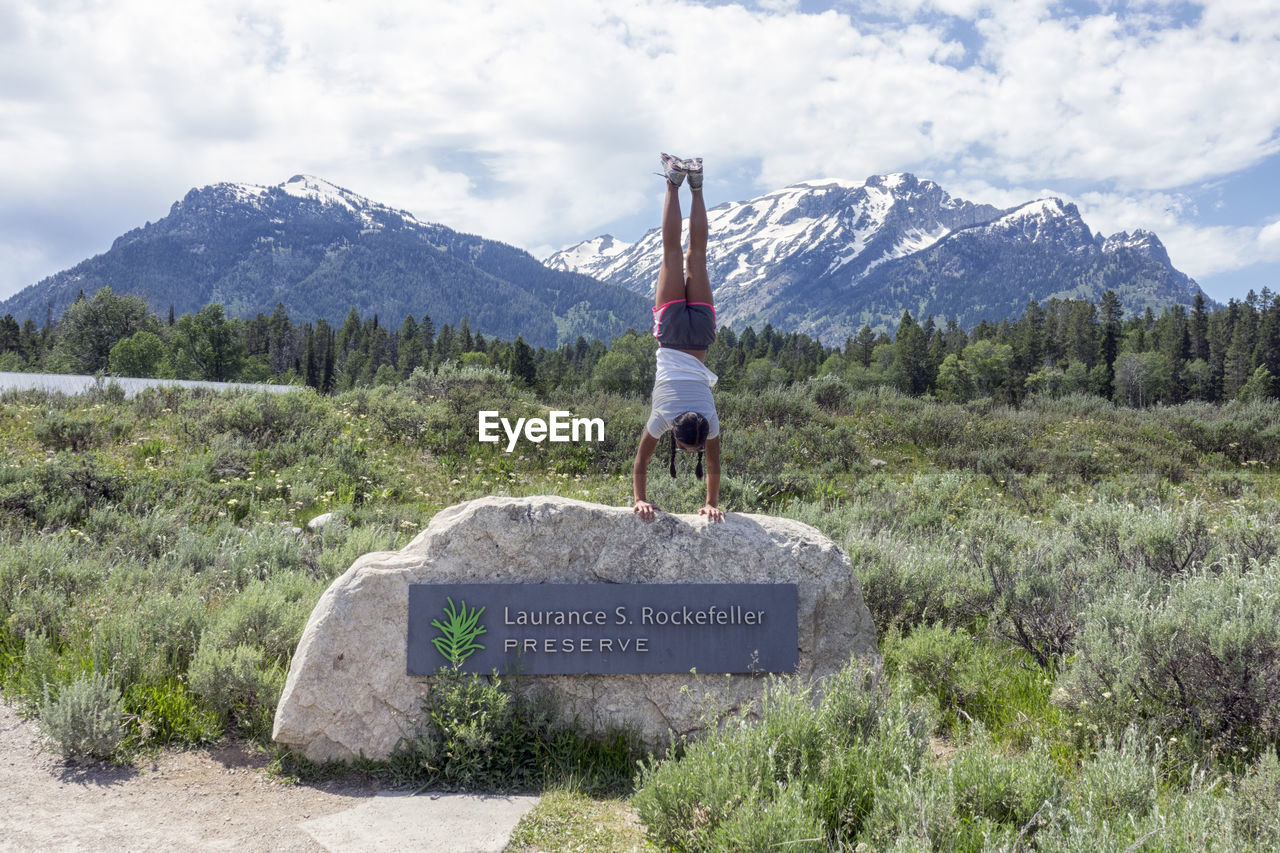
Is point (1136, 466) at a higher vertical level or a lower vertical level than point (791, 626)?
higher

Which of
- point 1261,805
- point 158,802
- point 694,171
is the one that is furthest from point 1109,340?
point 158,802

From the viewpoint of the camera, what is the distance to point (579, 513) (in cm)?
516

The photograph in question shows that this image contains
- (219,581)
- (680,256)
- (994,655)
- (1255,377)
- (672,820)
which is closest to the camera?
(672,820)

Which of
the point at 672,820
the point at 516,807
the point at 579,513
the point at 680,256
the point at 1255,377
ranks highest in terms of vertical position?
the point at 1255,377

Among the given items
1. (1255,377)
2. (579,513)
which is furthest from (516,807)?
(1255,377)

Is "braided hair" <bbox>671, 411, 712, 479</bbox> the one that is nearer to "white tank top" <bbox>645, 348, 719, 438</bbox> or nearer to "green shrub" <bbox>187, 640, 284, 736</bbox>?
"white tank top" <bbox>645, 348, 719, 438</bbox>

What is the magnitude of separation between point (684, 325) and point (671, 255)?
53 centimetres

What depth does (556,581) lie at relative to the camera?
507 centimetres

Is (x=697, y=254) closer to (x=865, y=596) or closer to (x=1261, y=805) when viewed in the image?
(x=865, y=596)

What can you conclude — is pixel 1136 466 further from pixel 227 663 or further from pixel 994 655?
pixel 227 663

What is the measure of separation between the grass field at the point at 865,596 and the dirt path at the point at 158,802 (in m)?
0.21

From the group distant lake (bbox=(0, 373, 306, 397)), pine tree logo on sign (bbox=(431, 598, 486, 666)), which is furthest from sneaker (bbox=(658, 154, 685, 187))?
distant lake (bbox=(0, 373, 306, 397))

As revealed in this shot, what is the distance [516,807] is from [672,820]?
1.23 m

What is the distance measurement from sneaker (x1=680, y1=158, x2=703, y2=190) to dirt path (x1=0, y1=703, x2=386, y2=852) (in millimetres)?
4630
